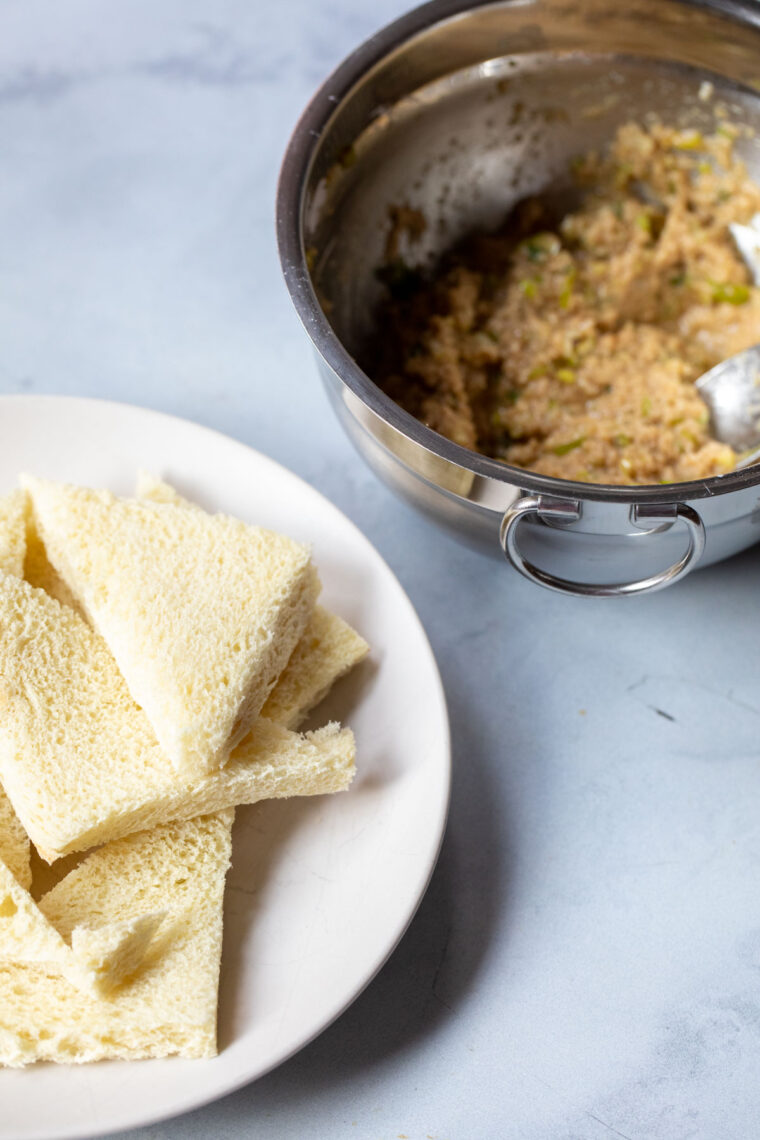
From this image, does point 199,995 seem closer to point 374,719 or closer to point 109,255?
point 374,719

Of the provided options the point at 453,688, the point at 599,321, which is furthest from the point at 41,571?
the point at 599,321

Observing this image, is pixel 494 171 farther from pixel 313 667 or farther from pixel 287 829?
pixel 287 829

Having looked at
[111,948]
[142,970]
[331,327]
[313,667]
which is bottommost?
[142,970]

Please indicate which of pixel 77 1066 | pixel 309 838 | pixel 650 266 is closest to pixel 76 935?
pixel 77 1066

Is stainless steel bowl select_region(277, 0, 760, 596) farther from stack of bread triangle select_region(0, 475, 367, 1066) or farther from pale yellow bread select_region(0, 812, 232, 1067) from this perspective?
pale yellow bread select_region(0, 812, 232, 1067)

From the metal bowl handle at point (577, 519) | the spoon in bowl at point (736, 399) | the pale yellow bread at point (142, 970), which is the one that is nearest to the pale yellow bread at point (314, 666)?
the pale yellow bread at point (142, 970)

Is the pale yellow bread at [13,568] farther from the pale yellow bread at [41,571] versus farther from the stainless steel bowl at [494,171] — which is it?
the stainless steel bowl at [494,171]
